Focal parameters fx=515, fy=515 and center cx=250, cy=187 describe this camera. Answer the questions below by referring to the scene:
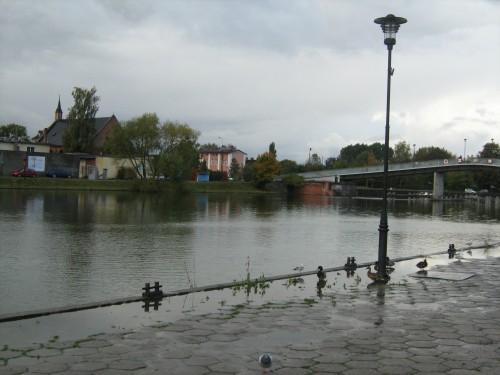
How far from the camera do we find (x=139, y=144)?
Result: 85125 millimetres

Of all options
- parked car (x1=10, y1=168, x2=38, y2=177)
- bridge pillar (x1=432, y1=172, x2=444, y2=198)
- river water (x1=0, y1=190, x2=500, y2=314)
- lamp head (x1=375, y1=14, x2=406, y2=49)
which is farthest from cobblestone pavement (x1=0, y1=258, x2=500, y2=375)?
bridge pillar (x1=432, y1=172, x2=444, y2=198)

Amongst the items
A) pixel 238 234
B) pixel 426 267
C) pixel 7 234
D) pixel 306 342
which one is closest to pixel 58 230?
pixel 7 234

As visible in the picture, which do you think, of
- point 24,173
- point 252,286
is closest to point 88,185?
point 24,173

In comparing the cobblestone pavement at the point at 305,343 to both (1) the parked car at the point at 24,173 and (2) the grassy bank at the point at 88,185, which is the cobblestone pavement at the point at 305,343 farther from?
(1) the parked car at the point at 24,173

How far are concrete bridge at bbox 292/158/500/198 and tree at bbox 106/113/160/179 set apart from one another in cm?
4832

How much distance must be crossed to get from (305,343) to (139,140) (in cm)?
8000

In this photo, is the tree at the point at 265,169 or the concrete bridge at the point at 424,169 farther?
the tree at the point at 265,169

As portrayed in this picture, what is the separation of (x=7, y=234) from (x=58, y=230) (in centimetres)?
307

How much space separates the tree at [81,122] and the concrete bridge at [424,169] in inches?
1993

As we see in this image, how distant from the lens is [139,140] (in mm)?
84875

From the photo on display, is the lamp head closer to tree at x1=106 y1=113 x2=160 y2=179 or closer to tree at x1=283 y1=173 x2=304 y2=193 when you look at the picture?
tree at x1=106 y1=113 x2=160 y2=179

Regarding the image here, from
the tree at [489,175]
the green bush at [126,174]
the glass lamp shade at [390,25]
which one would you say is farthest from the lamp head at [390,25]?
the tree at [489,175]

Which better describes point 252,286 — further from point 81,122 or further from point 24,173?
point 81,122

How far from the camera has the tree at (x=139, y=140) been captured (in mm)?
Answer: 83688
